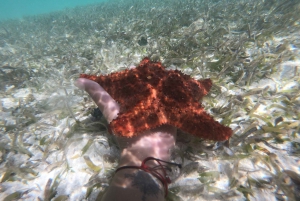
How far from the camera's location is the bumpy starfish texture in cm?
187

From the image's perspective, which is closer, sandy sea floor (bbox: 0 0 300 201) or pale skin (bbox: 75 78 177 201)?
pale skin (bbox: 75 78 177 201)

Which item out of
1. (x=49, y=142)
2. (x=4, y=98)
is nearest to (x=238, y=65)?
(x=49, y=142)

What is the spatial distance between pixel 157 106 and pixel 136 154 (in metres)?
0.63

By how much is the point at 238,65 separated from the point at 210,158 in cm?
285

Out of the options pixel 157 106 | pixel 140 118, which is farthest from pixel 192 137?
pixel 140 118

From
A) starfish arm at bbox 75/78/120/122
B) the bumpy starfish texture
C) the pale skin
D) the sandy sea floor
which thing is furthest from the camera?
starfish arm at bbox 75/78/120/122

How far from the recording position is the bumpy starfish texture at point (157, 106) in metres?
1.87

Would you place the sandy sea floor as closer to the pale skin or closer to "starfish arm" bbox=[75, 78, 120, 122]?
the pale skin

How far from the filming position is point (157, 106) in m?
2.02

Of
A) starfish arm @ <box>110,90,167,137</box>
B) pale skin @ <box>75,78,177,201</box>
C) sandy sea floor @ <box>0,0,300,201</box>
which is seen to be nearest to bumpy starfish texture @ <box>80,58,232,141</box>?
starfish arm @ <box>110,90,167,137</box>

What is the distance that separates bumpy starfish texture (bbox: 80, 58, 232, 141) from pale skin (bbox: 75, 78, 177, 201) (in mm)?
218

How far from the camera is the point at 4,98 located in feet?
16.5

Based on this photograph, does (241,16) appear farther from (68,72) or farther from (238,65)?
(68,72)

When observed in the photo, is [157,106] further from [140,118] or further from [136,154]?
[136,154]
